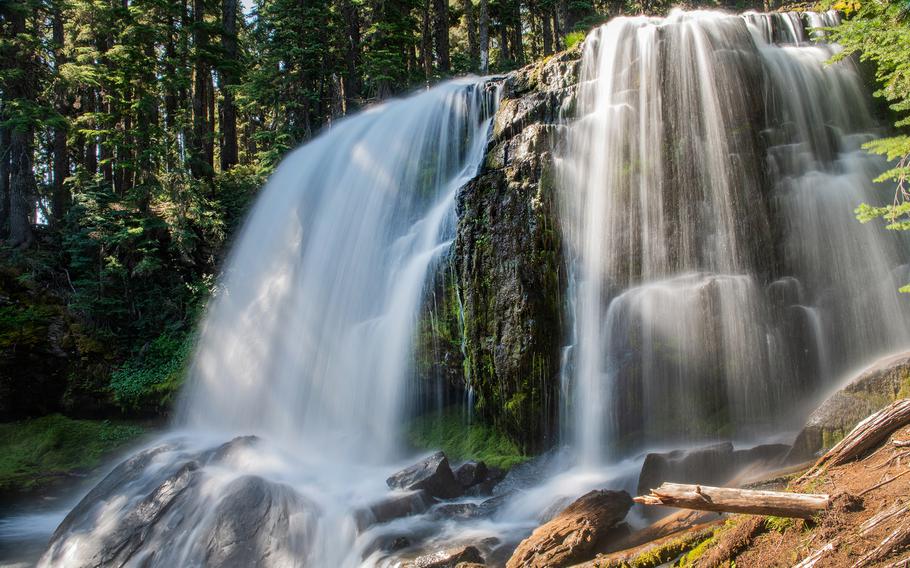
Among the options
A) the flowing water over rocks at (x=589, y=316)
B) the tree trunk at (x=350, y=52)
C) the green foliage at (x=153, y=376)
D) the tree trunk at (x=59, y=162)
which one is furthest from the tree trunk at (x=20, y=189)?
the tree trunk at (x=350, y=52)

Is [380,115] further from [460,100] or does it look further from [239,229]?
[239,229]

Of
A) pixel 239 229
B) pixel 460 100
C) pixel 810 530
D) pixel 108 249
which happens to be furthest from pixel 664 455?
pixel 108 249

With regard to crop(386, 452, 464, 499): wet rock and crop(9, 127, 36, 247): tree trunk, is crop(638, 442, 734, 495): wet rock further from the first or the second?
crop(9, 127, 36, 247): tree trunk

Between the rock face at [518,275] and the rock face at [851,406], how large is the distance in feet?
11.0

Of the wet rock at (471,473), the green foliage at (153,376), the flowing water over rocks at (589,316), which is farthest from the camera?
the green foliage at (153,376)

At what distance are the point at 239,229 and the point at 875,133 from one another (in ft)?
47.6

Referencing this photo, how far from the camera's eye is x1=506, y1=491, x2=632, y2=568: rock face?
17.0ft

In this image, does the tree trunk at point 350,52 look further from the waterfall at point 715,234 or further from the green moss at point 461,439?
the green moss at point 461,439

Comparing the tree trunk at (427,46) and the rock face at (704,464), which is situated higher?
the tree trunk at (427,46)

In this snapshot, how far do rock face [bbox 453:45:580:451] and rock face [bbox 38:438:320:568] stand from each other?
3427mm

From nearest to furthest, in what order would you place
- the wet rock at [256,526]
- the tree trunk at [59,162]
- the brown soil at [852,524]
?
1. the brown soil at [852,524]
2. the wet rock at [256,526]
3. the tree trunk at [59,162]

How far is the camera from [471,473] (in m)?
8.20

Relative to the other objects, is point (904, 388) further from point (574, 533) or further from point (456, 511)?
point (456, 511)

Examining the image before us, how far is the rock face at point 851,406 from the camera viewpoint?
621cm
